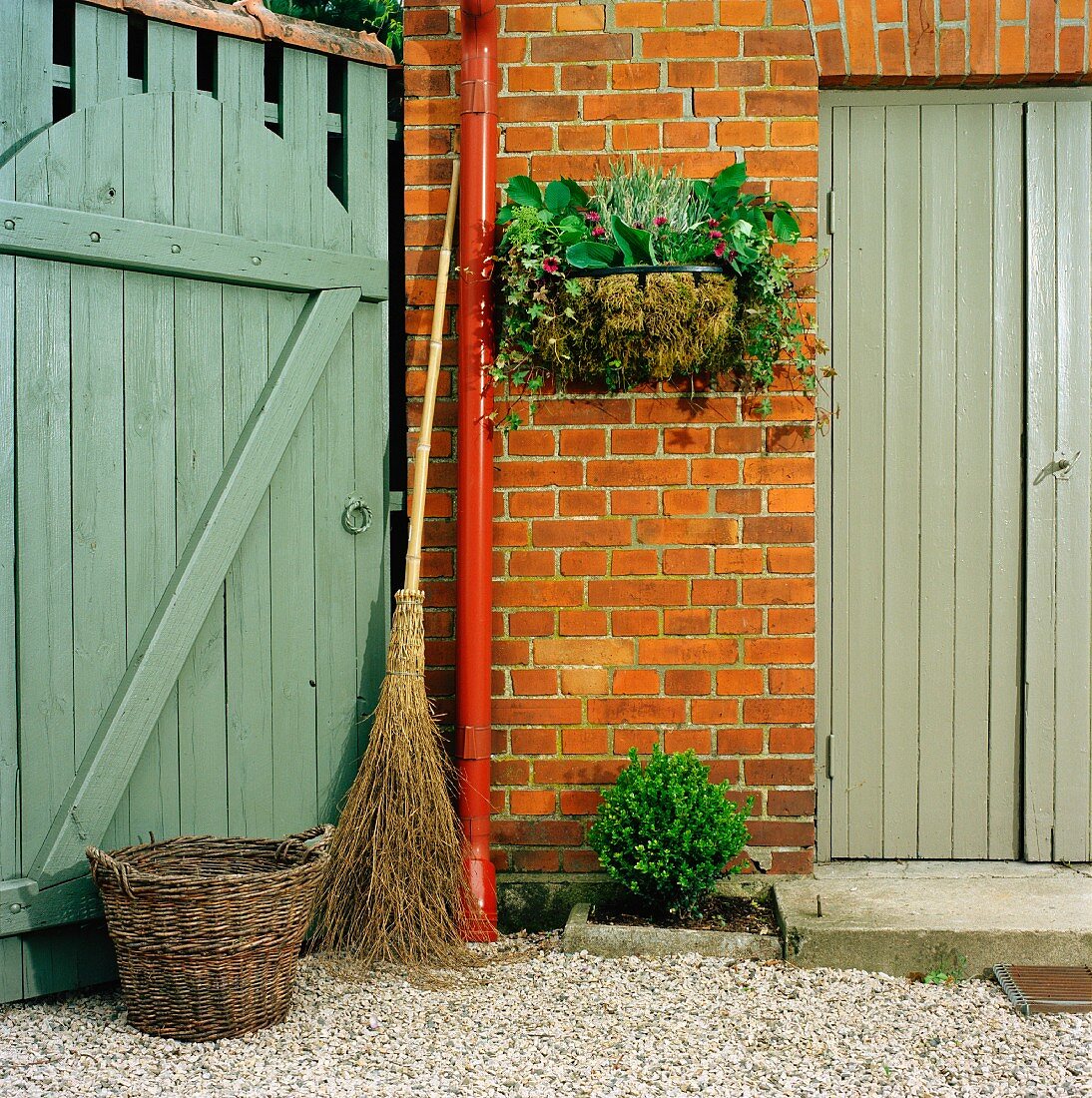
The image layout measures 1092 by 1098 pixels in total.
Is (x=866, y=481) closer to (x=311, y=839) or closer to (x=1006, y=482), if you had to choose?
(x=1006, y=482)

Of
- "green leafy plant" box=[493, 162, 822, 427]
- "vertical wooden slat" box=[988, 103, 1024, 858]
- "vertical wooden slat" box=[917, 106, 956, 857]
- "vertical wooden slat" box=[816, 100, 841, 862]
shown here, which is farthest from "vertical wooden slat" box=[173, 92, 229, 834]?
"vertical wooden slat" box=[988, 103, 1024, 858]

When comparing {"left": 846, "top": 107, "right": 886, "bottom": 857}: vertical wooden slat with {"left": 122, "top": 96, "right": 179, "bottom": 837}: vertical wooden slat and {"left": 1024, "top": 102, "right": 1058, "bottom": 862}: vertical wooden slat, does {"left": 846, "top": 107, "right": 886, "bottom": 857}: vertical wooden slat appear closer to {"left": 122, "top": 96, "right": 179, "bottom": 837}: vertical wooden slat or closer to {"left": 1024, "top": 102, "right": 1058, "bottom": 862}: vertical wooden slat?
{"left": 1024, "top": 102, "right": 1058, "bottom": 862}: vertical wooden slat

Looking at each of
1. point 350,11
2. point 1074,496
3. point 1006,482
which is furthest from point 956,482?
point 350,11

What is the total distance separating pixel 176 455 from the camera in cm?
311

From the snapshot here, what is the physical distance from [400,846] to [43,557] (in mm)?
1234

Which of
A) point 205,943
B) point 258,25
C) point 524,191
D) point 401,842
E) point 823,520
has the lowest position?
point 205,943

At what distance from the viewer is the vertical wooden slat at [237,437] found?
10.4 ft

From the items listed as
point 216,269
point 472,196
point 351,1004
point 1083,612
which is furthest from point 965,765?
point 216,269

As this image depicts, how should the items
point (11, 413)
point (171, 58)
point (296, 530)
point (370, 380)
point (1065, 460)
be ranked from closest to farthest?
point (11, 413) < point (171, 58) < point (296, 530) < point (370, 380) < point (1065, 460)

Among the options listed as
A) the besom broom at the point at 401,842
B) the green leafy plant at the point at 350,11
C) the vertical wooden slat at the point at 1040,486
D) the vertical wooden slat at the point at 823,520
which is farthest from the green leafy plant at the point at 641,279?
the green leafy plant at the point at 350,11

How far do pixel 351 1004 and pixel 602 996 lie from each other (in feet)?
2.14

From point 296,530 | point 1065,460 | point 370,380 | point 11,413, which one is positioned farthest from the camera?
point 1065,460

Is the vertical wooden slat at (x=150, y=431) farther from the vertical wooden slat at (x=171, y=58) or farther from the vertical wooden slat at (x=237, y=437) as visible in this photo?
the vertical wooden slat at (x=237, y=437)

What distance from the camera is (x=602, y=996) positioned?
2.92 metres
